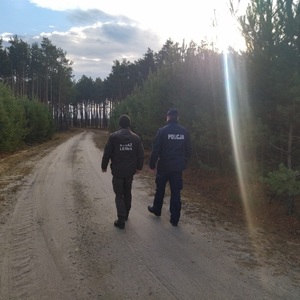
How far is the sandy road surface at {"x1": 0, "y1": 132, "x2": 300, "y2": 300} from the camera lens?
418 centimetres

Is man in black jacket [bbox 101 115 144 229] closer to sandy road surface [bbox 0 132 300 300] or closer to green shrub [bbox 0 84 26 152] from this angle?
sandy road surface [bbox 0 132 300 300]

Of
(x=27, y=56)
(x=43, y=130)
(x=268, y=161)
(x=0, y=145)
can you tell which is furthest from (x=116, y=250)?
(x=27, y=56)

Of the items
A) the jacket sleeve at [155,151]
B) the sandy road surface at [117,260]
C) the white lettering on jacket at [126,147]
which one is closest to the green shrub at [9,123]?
the sandy road surface at [117,260]

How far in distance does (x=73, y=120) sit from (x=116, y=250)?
3762 inches

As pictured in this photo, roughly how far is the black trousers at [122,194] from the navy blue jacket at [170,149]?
622 millimetres

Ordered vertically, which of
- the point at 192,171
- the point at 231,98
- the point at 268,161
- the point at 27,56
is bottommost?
the point at 192,171

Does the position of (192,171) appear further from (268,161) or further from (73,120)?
(73,120)

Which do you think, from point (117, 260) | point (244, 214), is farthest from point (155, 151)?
point (244, 214)

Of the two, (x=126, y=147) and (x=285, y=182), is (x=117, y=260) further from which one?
(x=285, y=182)

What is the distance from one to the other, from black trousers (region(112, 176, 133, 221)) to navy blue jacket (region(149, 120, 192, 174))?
0.62m

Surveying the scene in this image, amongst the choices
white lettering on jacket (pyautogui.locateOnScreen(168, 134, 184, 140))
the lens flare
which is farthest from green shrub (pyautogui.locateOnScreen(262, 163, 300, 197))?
white lettering on jacket (pyautogui.locateOnScreen(168, 134, 184, 140))

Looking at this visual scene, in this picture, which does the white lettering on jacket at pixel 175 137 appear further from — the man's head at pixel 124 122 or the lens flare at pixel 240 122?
the lens flare at pixel 240 122

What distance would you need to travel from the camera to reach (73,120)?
323 feet

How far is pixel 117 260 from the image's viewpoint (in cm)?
507
